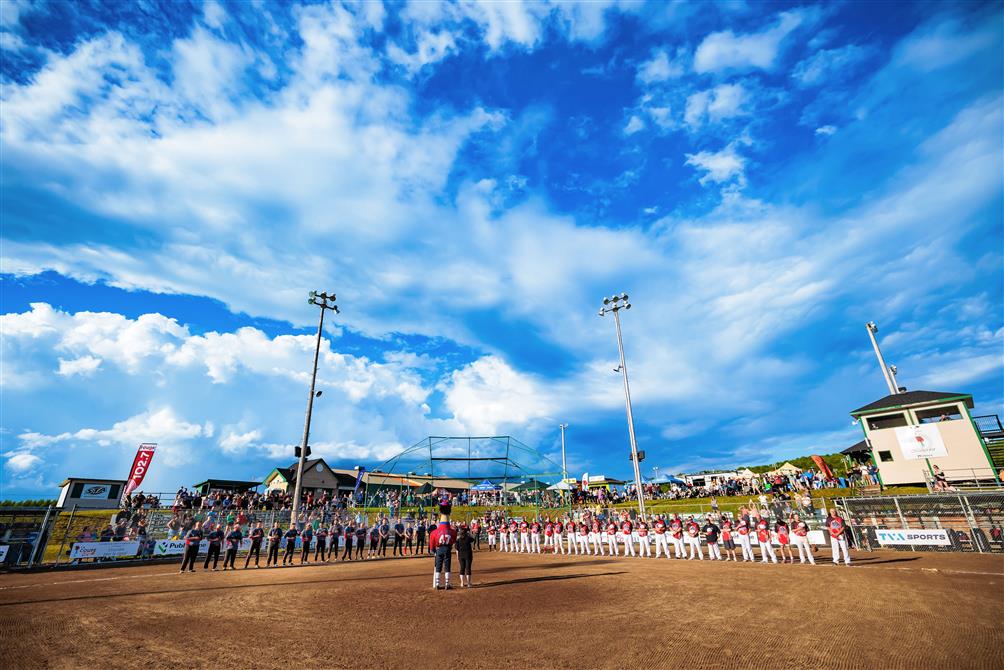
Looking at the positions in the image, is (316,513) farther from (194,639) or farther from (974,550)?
(974,550)

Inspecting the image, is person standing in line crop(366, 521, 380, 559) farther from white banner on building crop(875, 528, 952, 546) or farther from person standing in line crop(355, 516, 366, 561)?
white banner on building crop(875, 528, 952, 546)

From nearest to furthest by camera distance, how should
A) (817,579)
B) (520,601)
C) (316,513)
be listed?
(520,601) < (817,579) < (316,513)

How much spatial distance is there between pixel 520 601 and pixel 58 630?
9991mm

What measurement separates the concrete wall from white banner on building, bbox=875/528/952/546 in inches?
559

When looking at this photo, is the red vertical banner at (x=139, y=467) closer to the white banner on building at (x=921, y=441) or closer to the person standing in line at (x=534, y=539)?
the person standing in line at (x=534, y=539)

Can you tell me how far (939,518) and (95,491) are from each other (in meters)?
48.8

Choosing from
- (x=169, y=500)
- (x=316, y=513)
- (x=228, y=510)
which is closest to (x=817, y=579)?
(x=316, y=513)

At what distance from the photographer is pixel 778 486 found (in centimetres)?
3531

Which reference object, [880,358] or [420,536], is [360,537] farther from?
[880,358]

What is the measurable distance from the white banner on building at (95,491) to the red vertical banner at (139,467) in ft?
3.12

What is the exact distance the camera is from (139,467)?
99.8 ft

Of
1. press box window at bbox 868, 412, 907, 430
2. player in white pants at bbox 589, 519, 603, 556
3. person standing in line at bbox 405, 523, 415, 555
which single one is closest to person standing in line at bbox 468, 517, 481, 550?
person standing in line at bbox 405, 523, 415, 555

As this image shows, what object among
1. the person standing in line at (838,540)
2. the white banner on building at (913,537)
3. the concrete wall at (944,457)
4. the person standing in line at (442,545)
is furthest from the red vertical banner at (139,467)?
the concrete wall at (944,457)

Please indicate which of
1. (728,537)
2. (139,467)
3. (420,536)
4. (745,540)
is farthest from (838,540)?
(139,467)
